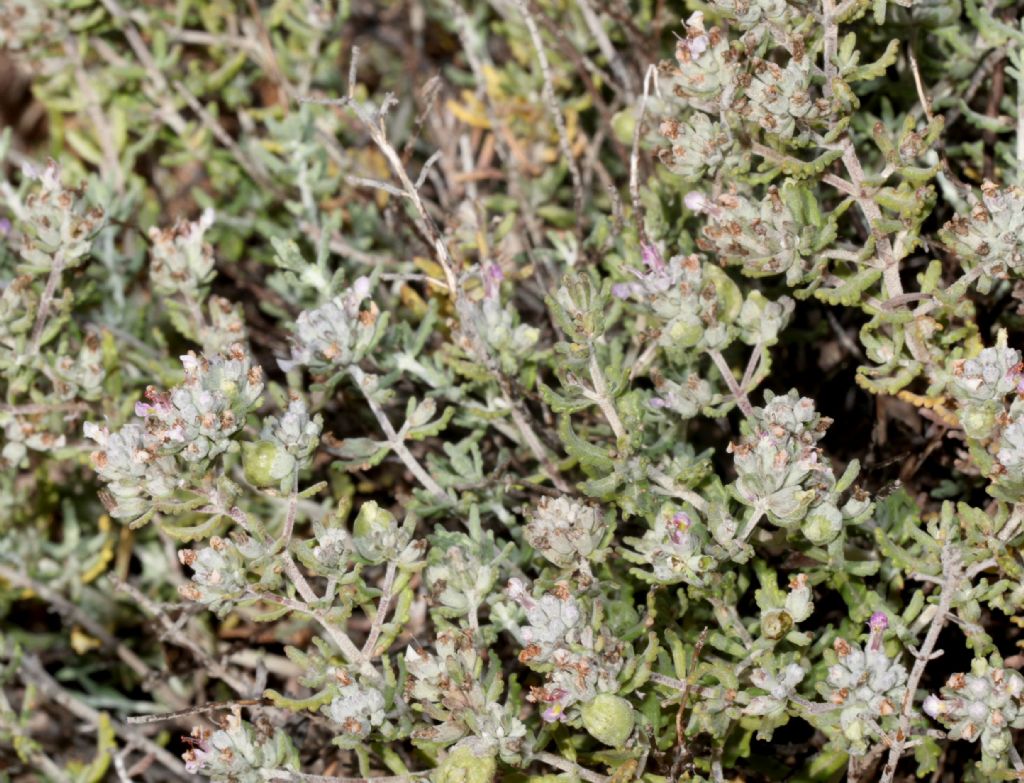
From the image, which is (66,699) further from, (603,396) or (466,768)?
(603,396)

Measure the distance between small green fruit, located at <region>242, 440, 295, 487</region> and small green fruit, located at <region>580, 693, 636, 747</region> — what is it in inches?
26.0

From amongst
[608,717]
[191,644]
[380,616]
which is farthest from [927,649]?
[191,644]

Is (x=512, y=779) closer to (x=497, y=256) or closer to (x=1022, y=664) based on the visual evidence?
(x=1022, y=664)

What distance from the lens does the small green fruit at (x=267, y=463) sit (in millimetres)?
2160

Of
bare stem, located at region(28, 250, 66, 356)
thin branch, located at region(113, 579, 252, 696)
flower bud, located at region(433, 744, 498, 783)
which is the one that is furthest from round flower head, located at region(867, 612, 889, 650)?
bare stem, located at region(28, 250, 66, 356)

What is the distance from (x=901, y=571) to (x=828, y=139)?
0.91 metres

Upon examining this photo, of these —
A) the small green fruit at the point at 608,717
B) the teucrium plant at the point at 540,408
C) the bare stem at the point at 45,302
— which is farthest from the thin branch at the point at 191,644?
the small green fruit at the point at 608,717

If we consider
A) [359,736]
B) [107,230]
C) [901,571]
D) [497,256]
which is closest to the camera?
[359,736]

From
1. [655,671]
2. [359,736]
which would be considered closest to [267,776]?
[359,736]

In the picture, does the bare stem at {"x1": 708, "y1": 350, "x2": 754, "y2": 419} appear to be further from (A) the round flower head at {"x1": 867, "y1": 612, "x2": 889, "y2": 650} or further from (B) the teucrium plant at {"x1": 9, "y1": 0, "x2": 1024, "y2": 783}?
(A) the round flower head at {"x1": 867, "y1": 612, "x2": 889, "y2": 650}

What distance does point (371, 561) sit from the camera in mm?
2227

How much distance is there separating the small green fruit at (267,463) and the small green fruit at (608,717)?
2.16 feet

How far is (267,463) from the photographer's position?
216cm

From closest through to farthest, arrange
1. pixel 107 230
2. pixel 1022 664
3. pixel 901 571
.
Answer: pixel 1022 664 → pixel 901 571 → pixel 107 230
